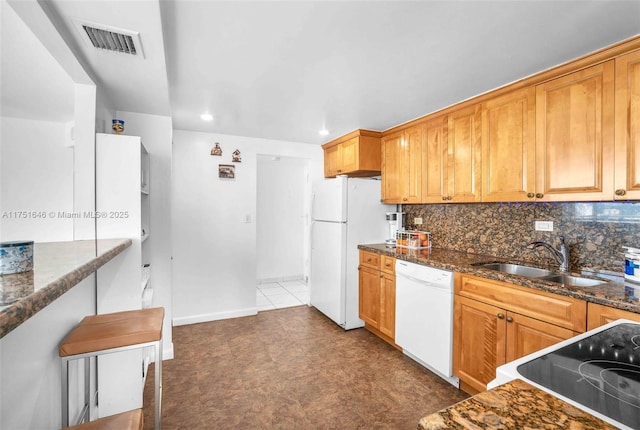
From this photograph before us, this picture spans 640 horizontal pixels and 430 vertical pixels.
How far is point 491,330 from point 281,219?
3942 millimetres

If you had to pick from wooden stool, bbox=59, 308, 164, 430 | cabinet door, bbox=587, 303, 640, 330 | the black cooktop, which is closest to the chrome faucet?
cabinet door, bbox=587, 303, 640, 330

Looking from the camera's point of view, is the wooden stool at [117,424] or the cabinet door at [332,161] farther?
the cabinet door at [332,161]

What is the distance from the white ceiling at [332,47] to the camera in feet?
4.61

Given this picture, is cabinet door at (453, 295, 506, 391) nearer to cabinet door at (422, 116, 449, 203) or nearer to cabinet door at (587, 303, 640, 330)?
cabinet door at (587, 303, 640, 330)

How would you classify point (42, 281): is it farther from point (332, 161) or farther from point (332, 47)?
point (332, 161)

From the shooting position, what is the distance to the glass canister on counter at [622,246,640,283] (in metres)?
1.66

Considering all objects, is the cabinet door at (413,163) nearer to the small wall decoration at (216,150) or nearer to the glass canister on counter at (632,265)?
the glass canister on counter at (632,265)

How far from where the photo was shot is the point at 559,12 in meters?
1.43

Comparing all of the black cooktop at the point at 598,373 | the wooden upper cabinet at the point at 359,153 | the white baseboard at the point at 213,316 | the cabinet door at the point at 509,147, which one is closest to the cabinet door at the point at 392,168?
the wooden upper cabinet at the point at 359,153

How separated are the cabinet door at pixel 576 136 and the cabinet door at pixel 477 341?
0.88 m

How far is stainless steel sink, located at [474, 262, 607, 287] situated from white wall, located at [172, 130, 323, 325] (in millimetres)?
2697

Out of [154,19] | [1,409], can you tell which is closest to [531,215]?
[154,19]

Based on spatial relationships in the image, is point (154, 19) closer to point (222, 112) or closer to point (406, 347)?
point (222, 112)

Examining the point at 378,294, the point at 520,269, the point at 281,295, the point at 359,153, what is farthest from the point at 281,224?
the point at 520,269
